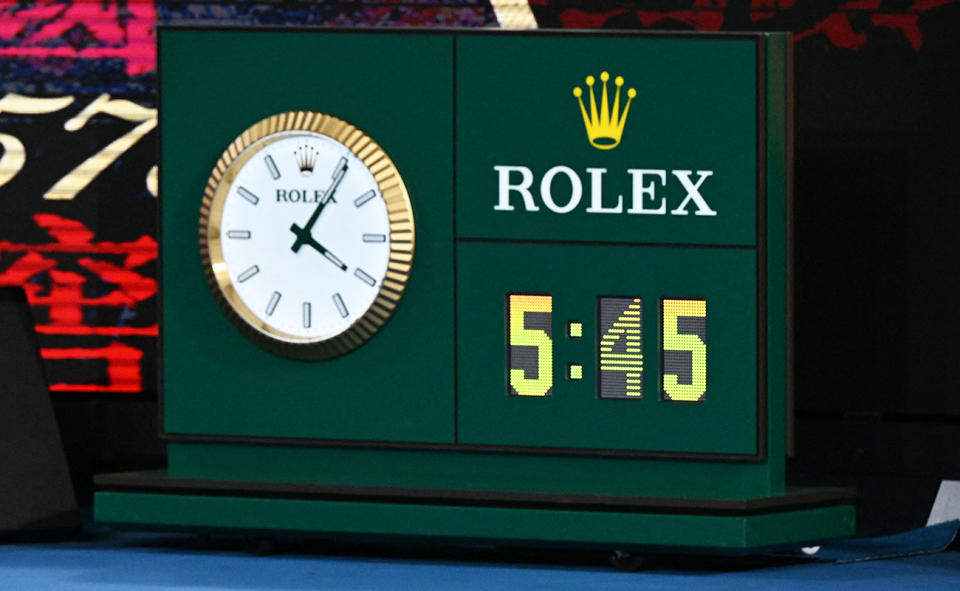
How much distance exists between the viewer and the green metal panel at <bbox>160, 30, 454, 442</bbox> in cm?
674

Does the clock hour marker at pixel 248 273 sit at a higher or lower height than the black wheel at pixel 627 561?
higher

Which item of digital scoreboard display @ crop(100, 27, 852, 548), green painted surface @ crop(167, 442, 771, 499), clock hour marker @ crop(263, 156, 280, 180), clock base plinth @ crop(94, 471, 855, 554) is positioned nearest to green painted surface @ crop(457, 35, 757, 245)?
digital scoreboard display @ crop(100, 27, 852, 548)

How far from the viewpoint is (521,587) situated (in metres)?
6.27

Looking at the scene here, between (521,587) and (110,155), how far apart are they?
3.26 m

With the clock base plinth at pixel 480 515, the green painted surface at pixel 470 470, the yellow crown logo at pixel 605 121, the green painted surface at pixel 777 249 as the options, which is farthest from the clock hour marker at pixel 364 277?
the green painted surface at pixel 777 249

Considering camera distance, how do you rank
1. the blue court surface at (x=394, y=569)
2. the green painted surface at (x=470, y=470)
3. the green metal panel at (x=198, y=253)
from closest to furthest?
1. the blue court surface at (x=394, y=569)
2. the green painted surface at (x=470, y=470)
3. the green metal panel at (x=198, y=253)

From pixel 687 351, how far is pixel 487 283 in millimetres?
734

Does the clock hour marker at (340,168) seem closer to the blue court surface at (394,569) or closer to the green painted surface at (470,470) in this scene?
the green painted surface at (470,470)

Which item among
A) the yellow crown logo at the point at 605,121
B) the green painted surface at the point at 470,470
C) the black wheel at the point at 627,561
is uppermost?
the yellow crown logo at the point at 605,121

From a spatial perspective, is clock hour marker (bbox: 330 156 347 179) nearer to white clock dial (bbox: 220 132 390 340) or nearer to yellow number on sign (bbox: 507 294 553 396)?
white clock dial (bbox: 220 132 390 340)

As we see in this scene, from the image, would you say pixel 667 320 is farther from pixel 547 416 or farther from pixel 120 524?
pixel 120 524

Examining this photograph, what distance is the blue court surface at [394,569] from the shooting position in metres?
6.35

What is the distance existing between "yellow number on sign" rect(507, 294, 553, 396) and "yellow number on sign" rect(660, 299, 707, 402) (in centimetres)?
41

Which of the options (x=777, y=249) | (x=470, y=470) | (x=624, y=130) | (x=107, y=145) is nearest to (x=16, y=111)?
(x=107, y=145)
